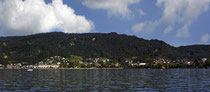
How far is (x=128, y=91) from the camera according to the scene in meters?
48.9

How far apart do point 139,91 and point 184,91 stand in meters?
8.40

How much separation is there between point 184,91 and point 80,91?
1961cm

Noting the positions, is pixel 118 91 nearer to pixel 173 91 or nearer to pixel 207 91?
pixel 173 91

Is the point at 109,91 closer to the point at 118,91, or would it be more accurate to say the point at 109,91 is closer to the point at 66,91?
the point at 118,91

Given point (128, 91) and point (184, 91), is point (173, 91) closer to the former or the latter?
point (184, 91)

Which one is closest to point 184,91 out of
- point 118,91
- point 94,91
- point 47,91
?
point 118,91

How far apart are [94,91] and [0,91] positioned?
59.1 ft

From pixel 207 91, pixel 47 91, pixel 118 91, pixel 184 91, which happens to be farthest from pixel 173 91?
pixel 47 91

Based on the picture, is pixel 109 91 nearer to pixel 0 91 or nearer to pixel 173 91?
pixel 173 91

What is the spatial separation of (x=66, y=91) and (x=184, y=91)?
22.3 meters

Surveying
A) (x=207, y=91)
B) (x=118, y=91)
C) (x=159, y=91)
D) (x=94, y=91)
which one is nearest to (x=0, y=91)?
(x=94, y=91)

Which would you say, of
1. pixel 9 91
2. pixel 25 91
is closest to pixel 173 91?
pixel 25 91

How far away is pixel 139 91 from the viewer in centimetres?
4925

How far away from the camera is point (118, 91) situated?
4916cm
